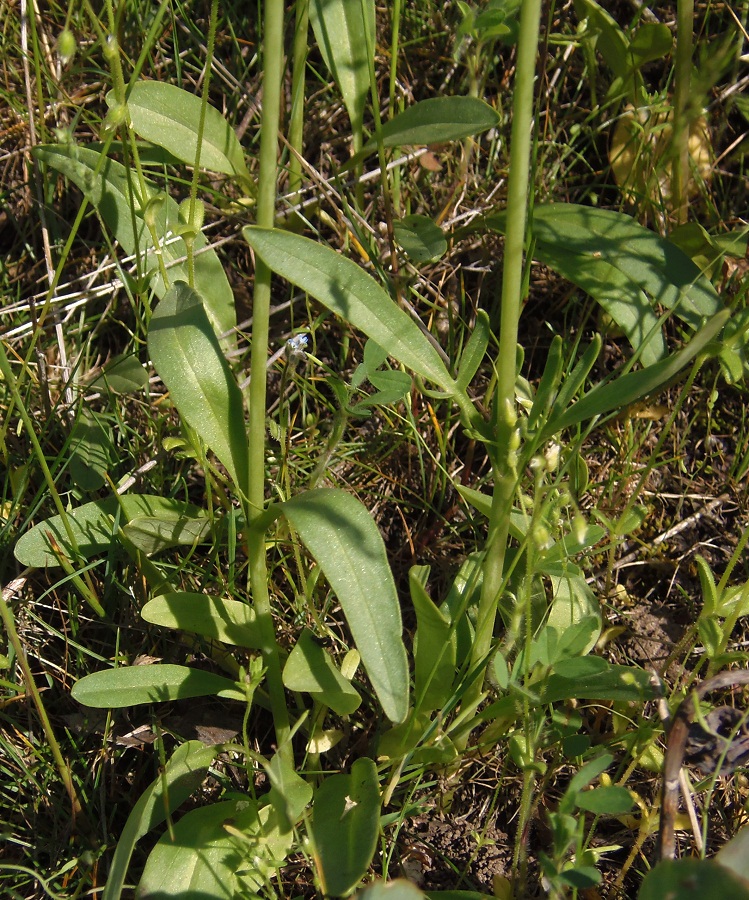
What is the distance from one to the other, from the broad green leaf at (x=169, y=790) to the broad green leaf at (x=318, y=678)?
0.77ft

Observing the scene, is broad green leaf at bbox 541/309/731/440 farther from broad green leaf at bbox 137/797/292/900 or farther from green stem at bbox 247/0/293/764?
broad green leaf at bbox 137/797/292/900

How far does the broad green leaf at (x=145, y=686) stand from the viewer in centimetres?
146

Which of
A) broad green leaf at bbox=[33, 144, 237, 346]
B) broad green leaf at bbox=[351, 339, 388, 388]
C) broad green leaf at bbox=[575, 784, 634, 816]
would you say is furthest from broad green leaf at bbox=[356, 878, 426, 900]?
broad green leaf at bbox=[33, 144, 237, 346]

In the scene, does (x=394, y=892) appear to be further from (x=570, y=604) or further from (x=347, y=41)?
(x=347, y=41)

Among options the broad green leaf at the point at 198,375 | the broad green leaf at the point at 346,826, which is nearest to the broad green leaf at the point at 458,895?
the broad green leaf at the point at 346,826

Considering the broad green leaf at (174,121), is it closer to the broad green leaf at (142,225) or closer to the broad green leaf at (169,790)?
the broad green leaf at (142,225)

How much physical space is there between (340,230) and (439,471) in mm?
626

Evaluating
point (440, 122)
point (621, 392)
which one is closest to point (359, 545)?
point (621, 392)

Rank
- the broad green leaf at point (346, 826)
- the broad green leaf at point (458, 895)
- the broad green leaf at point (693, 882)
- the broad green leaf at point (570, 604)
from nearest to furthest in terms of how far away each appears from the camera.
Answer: the broad green leaf at point (693, 882)
the broad green leaf at point (346, 826)
the broad green leaf at point (458, 895)
the broad green leaf at point (570, 604)

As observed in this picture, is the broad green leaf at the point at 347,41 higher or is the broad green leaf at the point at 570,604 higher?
the broad green leaf at the point at 347,41

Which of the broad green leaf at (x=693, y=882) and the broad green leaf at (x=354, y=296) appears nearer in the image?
the broad green leaf at (x=693, y=882)

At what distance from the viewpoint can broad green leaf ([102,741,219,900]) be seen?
1.36m

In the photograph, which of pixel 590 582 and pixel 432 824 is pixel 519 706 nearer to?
pixel 432 824

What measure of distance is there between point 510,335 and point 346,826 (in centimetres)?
81
